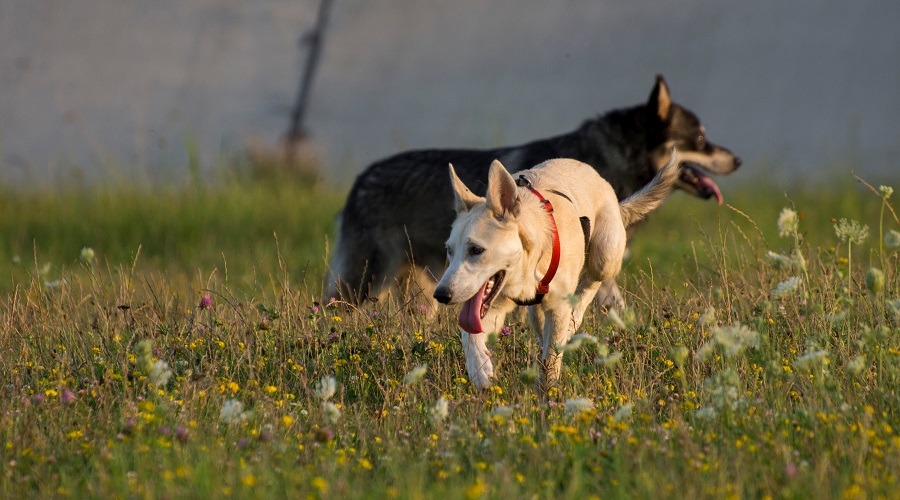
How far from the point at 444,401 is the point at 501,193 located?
49.2 inches

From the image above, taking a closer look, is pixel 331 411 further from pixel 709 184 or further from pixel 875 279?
pixel 709 184

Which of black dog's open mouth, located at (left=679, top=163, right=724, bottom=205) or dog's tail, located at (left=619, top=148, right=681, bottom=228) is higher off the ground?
dog's tail, located at (left=619, top=148, right=681, bottom=228)

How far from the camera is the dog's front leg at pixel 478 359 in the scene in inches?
208

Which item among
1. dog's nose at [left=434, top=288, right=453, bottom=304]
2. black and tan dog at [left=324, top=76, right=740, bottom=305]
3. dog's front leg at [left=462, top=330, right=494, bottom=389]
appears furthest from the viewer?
black and tan dog at [left=324, top=76, right=740, bottom=305]

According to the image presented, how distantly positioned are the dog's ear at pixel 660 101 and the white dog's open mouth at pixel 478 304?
3.94 meters

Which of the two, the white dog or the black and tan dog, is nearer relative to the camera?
the white dog

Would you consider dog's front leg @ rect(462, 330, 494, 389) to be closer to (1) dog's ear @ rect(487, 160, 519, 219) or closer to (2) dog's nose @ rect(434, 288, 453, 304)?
(2) dog's nose @ rect(434, 288, 453, 304)

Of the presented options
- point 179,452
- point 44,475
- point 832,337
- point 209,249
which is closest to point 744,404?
point 832,337

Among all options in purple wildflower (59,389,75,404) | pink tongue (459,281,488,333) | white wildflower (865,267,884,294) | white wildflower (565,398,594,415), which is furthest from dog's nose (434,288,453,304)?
white wildflower (865,267,884,294)

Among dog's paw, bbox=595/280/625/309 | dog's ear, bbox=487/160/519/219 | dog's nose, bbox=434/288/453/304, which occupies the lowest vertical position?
dog's paw, bbox=595/280/625/309

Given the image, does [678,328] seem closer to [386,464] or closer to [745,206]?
[386,464]

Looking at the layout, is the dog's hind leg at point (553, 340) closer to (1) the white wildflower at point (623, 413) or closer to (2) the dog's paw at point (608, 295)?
(1) the white wildflower at point (623, 413)

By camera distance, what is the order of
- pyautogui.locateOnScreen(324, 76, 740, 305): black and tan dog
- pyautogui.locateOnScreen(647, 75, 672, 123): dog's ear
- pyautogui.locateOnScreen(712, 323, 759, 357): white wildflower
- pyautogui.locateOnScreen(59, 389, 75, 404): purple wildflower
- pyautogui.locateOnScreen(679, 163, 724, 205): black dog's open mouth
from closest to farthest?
1. pyautogui.locateOnScreen(712, 323, 759, 357): white wildflower
2. pyautogui.locateOnScreen(59, 389, 75, 404): purple wildflower
3. pyautogui.locateOnScreen(324, 76, 740, 305): black and tan dog
4. pyautogui.locateOnScreen(647, 75, 672, 123): dog's ear
5. pyautogui.locateOnScreen(679, 163, 724, 205): black dog's open mouth

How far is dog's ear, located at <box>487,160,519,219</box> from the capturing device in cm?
500
